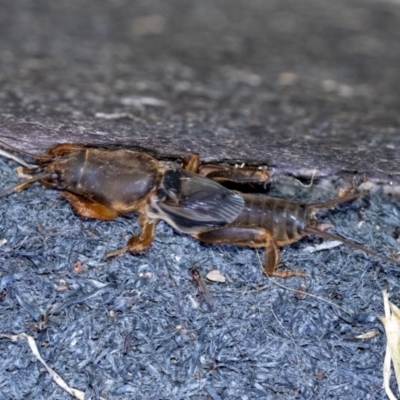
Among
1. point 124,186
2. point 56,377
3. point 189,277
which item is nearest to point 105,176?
point 124,186

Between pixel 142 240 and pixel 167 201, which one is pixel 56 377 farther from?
pixel 167 201

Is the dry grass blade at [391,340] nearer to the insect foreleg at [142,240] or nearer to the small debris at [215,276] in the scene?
the small debris at [215,276]

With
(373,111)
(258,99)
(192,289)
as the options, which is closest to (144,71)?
(258,99)

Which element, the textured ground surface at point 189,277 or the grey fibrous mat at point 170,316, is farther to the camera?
the grey fibrous mat at point 170,316

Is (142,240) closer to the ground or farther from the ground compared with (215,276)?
farther from the ground

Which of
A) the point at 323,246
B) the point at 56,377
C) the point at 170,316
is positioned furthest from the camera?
the point at 323,246

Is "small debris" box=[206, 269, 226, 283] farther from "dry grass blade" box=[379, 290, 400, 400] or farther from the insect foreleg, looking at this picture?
"dry grass blade" box=[379, 290, 400, 400]

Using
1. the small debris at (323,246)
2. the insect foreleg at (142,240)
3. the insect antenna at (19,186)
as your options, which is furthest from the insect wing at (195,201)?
the insect antenna at (19,186)

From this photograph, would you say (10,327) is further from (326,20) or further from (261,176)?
(326,20)
